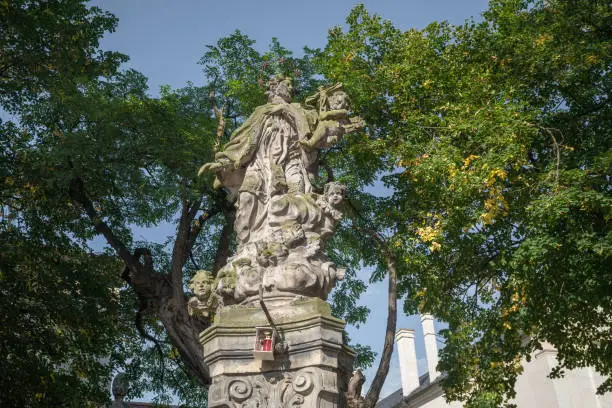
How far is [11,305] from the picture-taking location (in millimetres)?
12500

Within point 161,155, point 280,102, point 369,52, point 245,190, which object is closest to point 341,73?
point 369,52

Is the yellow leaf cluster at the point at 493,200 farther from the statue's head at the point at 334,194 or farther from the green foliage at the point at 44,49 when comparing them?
the green foliage at the point at 44,49

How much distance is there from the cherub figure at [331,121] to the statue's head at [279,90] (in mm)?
324

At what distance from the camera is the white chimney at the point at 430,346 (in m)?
31.6

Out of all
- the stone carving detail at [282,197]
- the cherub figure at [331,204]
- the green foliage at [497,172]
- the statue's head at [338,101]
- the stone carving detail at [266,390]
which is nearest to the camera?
the stone carving detail at [266,390]

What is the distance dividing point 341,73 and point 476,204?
4.19 m

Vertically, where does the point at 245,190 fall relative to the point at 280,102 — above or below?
below

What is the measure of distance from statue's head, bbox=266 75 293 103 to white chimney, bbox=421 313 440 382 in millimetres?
23919

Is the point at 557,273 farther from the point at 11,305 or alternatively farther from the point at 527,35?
the point at 11,305

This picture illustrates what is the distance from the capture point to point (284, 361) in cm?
633

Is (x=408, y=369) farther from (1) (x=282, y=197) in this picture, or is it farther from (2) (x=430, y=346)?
(1) (x=282, y=197)

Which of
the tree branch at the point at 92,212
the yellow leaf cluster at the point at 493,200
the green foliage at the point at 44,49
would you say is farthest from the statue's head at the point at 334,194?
the green foliage at the point at 44,49

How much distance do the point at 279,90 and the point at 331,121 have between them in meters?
0.92

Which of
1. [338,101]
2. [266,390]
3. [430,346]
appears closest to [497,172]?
[338,101]
